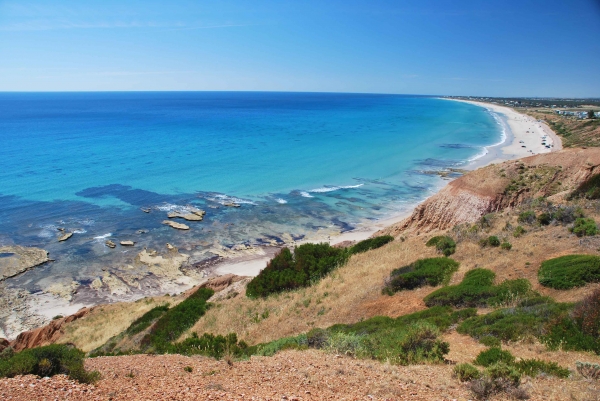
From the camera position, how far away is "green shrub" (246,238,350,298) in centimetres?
2056

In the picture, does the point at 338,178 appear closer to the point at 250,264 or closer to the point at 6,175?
the point at 250,264

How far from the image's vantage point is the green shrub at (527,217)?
63.4 feet

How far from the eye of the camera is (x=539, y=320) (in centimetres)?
979

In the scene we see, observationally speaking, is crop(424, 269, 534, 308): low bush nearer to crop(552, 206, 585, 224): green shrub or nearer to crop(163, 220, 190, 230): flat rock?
crop(552, 206, 585, 224): green shrub

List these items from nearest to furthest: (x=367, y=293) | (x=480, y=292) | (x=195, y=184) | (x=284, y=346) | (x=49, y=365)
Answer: (x=49, y=365), (x=284, y=346), (x=480, y=292), (x=367, y=293), (x=195, y=184)

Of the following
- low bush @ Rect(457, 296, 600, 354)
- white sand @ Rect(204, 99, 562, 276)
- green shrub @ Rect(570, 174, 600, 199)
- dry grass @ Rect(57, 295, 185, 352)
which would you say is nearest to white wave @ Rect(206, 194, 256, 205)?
white sand @ Rect(204, 99, 562, 276)

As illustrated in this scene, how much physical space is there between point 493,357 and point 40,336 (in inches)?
907

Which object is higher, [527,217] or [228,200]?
[527,217]

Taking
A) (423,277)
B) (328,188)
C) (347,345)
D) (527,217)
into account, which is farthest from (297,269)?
(328,188)

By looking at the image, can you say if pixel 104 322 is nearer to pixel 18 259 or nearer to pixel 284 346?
pixel 18 259

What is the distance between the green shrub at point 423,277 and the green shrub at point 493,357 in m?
7.25

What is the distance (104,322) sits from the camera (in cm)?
2211

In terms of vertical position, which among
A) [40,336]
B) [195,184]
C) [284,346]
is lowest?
[40,336]

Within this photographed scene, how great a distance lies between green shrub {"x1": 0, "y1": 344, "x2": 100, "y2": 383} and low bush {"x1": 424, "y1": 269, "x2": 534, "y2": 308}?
11.2 meters
